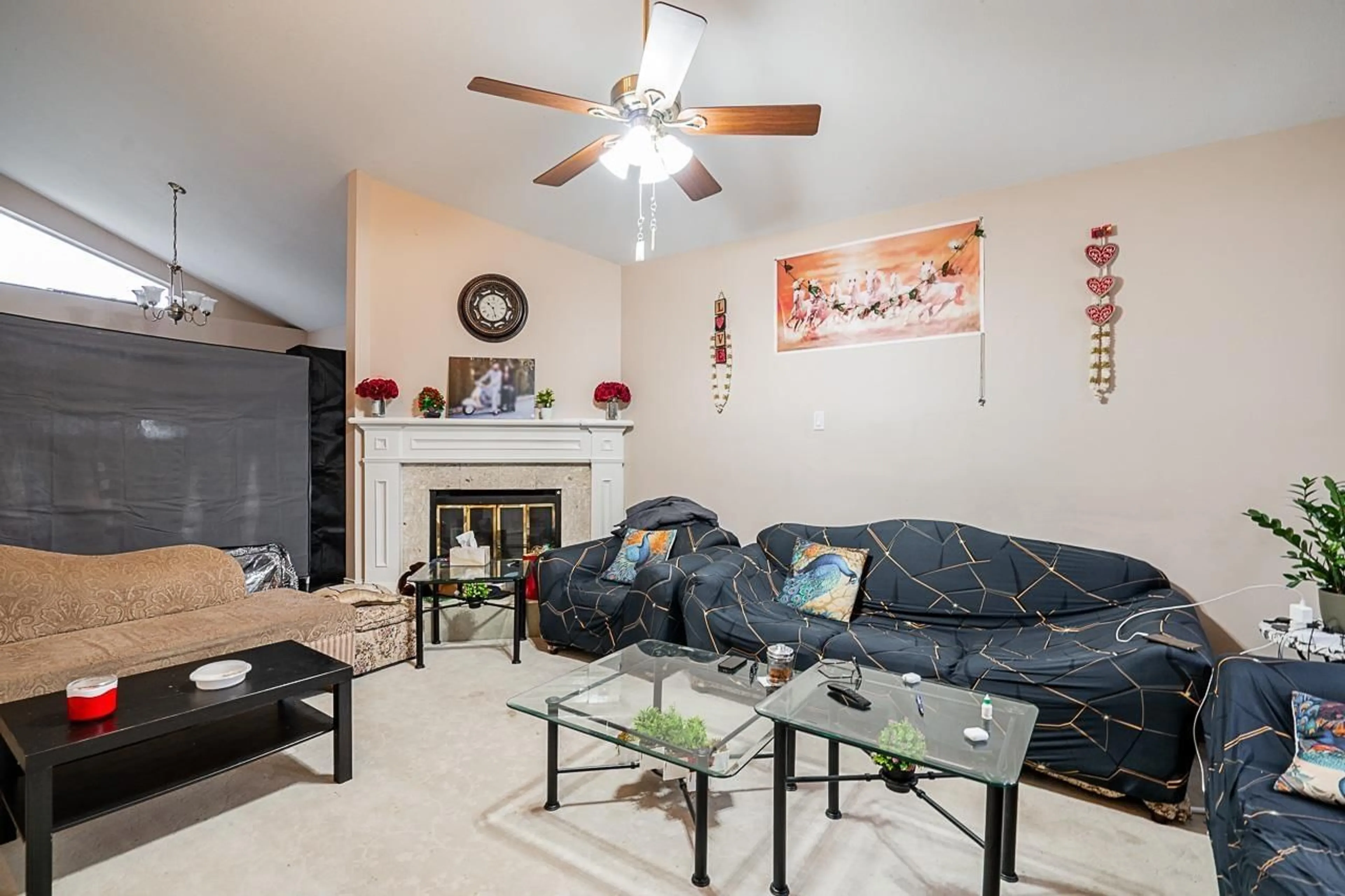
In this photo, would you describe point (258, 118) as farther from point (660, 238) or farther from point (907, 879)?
point (907, 879)

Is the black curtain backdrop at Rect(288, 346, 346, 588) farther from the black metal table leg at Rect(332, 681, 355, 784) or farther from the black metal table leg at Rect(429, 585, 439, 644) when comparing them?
the black metal table leg at Rect(332, 681, 355, 784)

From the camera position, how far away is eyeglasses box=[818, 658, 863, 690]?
2.13 metres

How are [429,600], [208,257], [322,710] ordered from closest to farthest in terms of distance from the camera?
[322,710] → [429,600] → [208,257]

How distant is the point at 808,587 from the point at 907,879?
1499mm

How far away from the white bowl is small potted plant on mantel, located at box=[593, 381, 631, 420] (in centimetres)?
283

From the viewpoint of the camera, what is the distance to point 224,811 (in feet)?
6.84

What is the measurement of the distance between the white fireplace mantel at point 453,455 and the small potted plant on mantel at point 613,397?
87 mm

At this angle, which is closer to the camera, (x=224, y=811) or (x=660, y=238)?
(x=224, y=811)

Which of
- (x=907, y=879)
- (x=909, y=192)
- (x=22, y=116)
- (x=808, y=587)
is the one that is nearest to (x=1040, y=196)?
(x=909, y=192)

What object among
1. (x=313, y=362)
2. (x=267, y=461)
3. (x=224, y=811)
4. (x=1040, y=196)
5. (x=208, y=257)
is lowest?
(x=224, y=811)

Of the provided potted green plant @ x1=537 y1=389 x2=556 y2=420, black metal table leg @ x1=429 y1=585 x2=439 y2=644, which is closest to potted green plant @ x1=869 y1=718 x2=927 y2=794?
black metal table leg @ x1=429 y1=585 x2=439 y2=644

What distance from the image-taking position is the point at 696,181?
Answer: 99.3 inches

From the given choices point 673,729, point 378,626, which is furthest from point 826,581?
point 378,626

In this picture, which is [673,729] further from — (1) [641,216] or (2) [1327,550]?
(1) [641,216]
